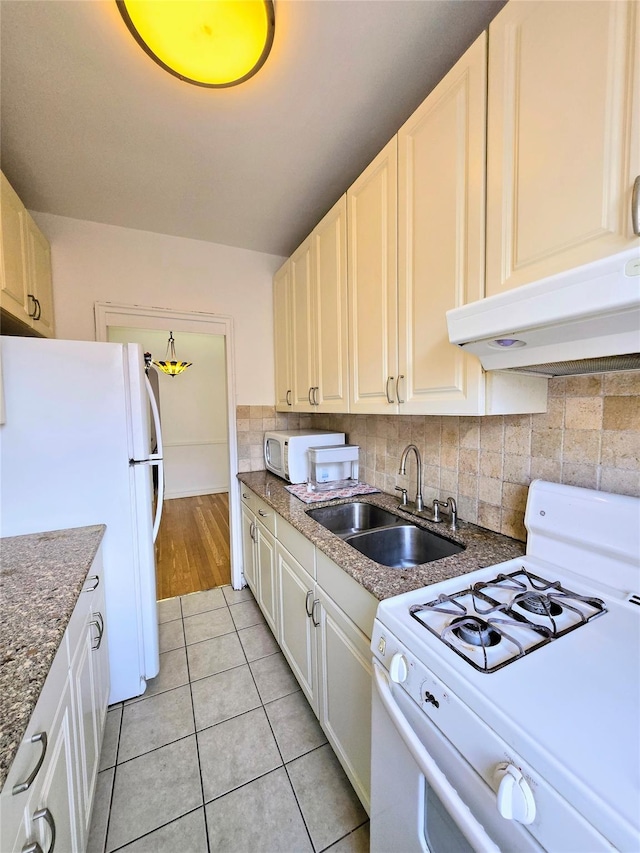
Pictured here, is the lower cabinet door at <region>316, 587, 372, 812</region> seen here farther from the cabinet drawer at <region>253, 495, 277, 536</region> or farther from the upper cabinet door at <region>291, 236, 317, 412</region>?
the upper cabinet door at <region>291, 236, 317, 412</region>

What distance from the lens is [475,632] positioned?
2.44 feet

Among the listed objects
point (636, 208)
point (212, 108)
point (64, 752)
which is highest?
point (212, 108)

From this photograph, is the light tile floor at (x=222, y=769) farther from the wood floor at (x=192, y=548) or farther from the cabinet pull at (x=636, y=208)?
the cabinet pull at (x=636, y=208)

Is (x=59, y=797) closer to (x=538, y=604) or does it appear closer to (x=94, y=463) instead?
(x=94, y=463)

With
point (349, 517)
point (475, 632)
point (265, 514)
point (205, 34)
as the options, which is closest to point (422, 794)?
point (475, 632)

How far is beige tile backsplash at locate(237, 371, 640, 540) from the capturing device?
3.14 ft

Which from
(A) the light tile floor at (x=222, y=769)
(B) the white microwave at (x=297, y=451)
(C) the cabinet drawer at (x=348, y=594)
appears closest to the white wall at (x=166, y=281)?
(B) the white microwave at (x=297, y=451)

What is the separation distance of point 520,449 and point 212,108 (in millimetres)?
1772

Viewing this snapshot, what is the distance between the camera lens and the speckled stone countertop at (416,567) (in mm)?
998

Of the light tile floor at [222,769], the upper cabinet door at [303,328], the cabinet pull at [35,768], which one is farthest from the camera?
the upper cabinet door at [303,328]

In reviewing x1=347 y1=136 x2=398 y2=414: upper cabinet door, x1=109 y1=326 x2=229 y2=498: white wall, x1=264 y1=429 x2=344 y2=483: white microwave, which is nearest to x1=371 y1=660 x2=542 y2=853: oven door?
x1=347 y1=136 x2=398 y2=414: upper cabinet door

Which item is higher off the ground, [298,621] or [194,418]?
[194,418]

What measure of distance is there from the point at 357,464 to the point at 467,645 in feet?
4.87

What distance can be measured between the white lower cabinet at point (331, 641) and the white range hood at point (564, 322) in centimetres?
79
